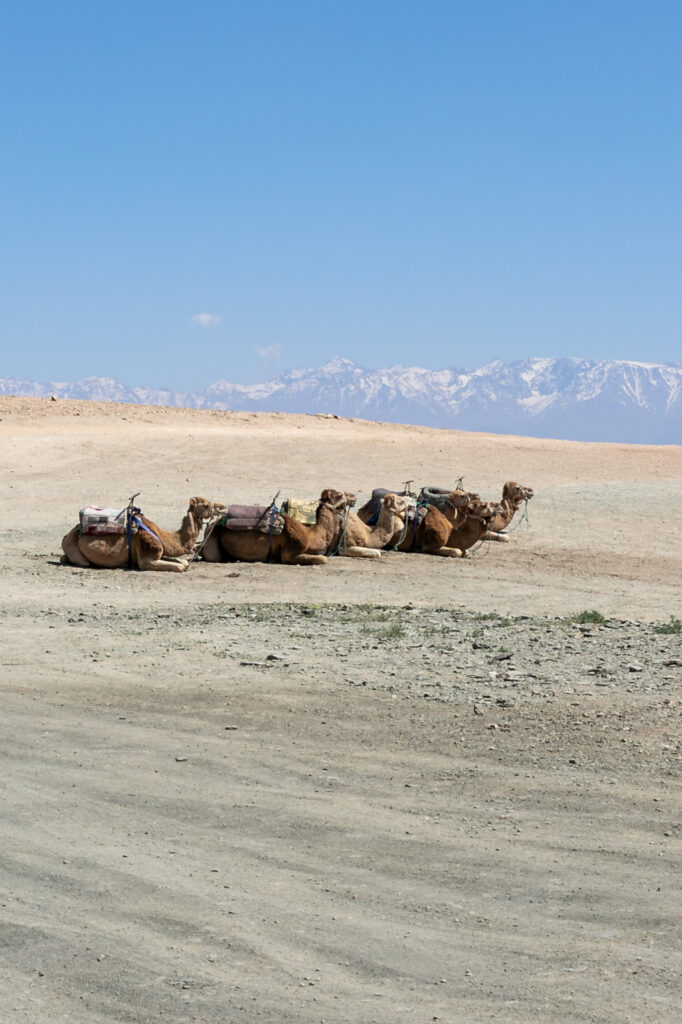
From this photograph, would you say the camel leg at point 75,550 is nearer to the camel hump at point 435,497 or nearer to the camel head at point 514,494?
the camel hump at point 435,497

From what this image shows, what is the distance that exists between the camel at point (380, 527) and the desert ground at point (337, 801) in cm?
254

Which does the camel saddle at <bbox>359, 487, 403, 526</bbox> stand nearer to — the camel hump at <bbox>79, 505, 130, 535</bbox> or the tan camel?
the tan camel

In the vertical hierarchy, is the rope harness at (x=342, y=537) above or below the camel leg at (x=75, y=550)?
above

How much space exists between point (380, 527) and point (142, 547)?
3752mm

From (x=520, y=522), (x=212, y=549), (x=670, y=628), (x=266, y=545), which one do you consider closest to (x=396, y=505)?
(x=266, y=545)

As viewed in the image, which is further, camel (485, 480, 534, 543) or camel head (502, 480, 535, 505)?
camel head (502, 480, 535, 505)

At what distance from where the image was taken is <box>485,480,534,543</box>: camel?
19.2 meters

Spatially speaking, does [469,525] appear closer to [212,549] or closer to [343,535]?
[343,535]

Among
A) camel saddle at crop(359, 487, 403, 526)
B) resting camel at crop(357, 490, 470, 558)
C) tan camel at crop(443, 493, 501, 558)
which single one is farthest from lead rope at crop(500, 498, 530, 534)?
camel saddle at crop(359, 487, 403, 526)

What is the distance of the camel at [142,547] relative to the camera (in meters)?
15.7

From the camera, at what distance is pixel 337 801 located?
6.62 meters

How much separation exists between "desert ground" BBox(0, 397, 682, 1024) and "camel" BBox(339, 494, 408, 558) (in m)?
2.54

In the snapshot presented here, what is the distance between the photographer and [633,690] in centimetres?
896

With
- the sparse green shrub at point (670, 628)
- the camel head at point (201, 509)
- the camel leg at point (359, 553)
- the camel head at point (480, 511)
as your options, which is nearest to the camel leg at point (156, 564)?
the camel head at point (201, 509)
